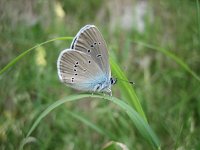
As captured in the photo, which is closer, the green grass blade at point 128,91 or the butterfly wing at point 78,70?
the green grass blade at point 128,91

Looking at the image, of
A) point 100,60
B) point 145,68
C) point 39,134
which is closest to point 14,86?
point 39,134

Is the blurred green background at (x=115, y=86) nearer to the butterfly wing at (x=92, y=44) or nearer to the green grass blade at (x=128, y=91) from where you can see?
the green grass blade at (x=128, y=91)

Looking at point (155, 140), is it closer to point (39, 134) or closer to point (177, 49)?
point (39, 134)

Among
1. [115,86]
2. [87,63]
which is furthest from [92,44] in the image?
[115,86]

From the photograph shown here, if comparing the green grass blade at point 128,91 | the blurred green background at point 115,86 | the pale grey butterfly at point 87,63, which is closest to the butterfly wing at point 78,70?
the pale grey butterfly at point 87,63

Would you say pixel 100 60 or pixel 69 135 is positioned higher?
pixel 100 60

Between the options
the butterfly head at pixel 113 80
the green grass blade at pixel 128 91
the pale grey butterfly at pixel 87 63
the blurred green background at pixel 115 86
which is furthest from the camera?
the blurred green background at pixel 115 86

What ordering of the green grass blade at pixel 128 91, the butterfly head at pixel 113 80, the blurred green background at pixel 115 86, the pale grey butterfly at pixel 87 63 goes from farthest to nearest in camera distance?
the blurred green background at pixel 115 86, the butterfly head at pixel 113 80, the pale grey butterfly at pixel 87 63, the green grass blade at pixel 128 91

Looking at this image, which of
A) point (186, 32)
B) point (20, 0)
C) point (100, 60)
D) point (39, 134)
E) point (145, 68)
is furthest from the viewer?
point (186, 32)
